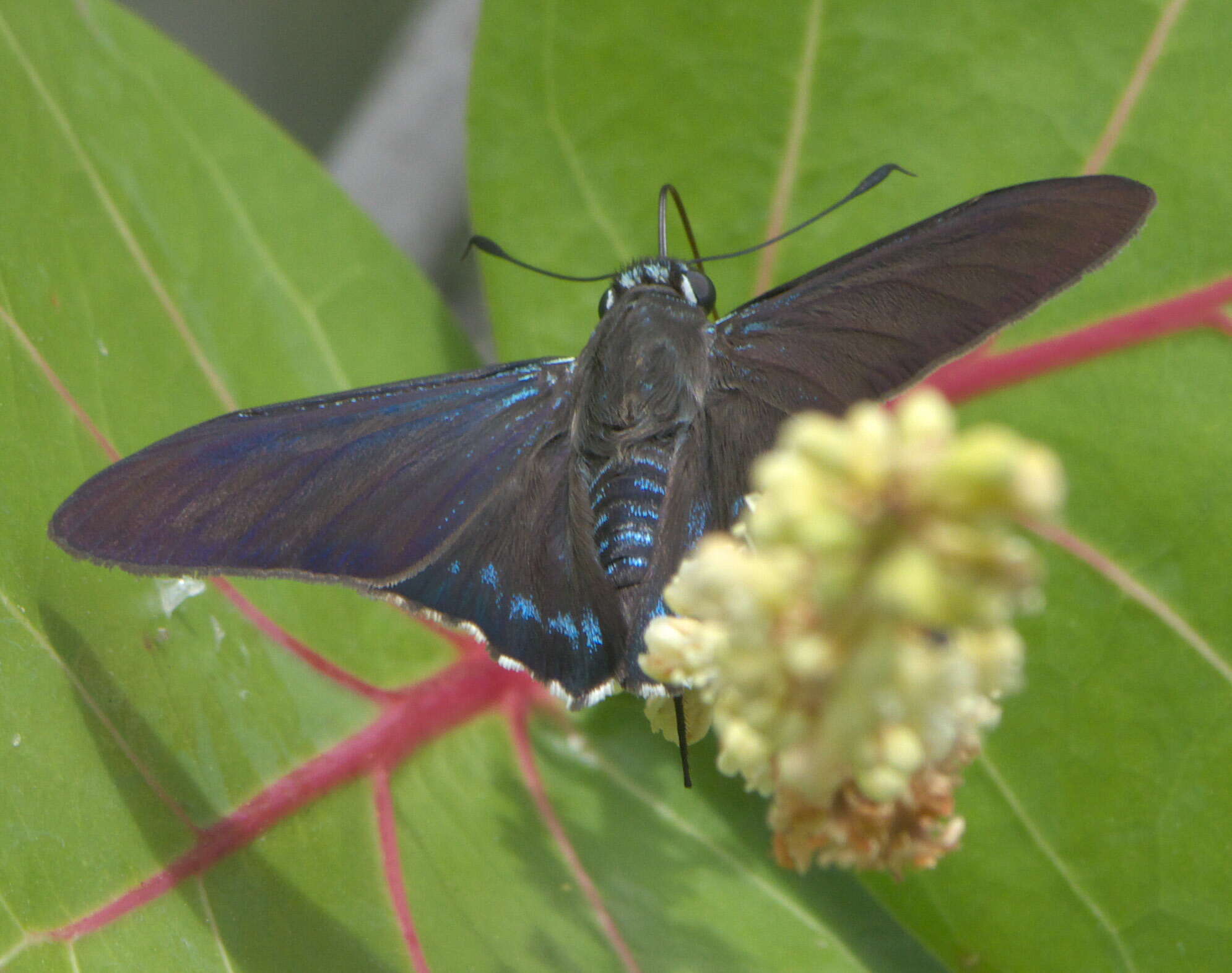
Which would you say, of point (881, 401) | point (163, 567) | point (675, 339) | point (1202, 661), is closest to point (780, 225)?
point (675, 339)

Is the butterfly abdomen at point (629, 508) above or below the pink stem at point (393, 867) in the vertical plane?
above

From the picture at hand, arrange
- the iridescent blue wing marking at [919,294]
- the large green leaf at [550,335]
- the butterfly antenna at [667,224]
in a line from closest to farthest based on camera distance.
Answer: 1. the iridescent blue wing marking at [919,294]
2. the large green leaf at [550,335]
3. the butterfly antenna at [667,224]

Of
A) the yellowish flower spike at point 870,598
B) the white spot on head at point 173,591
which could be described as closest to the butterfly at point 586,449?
the white spot on head at point 173,591

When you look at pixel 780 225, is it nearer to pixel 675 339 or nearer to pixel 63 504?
pixel 675 339

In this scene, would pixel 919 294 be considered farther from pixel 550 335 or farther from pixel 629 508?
pixel 550 335

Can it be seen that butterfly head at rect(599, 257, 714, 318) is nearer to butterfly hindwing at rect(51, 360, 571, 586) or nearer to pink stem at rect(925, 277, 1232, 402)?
butterfly hindwing at rect(51, 360, 571, 586)

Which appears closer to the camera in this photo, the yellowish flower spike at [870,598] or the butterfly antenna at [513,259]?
the yellowish flower spike at [870,598]

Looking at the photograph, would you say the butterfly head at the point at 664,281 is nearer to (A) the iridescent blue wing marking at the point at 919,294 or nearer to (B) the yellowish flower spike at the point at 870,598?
(A) the iridescent blue wing marking at the point at 919,294
